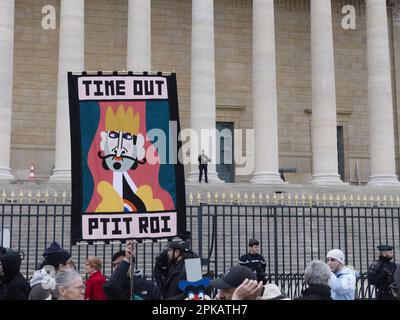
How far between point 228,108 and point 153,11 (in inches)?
287

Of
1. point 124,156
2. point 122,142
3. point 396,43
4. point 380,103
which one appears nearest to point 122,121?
point 122,142

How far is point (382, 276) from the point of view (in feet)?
39.5

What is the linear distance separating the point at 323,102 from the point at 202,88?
20.6 ft

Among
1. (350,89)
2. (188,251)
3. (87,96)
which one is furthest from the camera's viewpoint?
(350,89)

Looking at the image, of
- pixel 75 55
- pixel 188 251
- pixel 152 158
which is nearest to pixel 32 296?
pixel 152 158

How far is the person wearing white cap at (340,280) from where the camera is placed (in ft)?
29.8

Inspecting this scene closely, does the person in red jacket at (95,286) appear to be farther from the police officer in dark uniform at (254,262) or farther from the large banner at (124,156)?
the police officer in dark uniform at (254,262)

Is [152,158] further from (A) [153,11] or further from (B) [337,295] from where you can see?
(A) [153,11]

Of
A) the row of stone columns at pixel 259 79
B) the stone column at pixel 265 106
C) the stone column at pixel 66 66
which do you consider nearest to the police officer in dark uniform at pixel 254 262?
the stone column at pixel 66 66

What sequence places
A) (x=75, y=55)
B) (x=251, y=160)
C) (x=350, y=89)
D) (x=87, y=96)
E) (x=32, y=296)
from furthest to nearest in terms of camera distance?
(x=350, y=89) < (x=251, y=160) < (x=75, y=55) < (x=87, y=96) < (x=32, y=296)

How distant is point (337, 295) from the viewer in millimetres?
9195

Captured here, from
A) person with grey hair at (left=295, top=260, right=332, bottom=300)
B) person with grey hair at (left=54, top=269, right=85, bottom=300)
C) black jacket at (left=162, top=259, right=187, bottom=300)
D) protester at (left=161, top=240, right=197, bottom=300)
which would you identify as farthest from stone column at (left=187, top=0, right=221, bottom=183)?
person with grey hair at (left=54, top=269, right=85, bottom=300)

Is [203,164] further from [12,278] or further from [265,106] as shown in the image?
[12,278]
